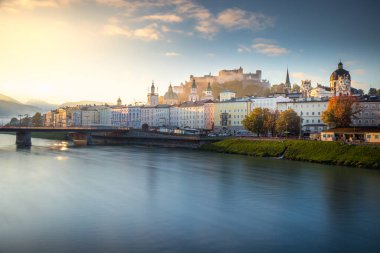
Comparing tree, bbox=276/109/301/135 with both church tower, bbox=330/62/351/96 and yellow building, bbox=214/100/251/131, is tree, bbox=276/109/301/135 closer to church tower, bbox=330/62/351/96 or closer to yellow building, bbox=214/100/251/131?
church tower, bbox=330/62/351/96

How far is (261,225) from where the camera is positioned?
1956 cm

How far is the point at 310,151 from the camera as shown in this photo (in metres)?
45.0

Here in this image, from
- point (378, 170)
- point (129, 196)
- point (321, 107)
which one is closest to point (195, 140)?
point (321, 107)

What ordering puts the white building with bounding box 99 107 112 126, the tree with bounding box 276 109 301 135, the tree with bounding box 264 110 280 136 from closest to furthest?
1. the tree with bounding box 276 109 301 135
2. the tree with bounding box 264 110 280 136
3. the white building with bounding box 99 107 112 126

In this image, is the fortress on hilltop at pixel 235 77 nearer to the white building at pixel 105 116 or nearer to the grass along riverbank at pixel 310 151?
the white building at pixel 105 116

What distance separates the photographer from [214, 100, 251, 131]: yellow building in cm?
9026

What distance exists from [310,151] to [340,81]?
45.3 m

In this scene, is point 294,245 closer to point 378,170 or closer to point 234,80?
point 378,170

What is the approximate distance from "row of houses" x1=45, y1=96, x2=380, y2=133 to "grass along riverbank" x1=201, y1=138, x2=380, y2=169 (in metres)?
13.0

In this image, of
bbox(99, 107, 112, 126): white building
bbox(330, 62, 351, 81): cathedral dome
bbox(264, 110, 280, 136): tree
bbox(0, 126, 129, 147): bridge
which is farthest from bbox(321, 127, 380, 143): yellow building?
bbox(99, 107, 112, 126): white building

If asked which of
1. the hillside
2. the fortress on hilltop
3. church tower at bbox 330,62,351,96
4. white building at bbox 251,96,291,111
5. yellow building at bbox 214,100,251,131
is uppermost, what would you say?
the fortress on hilltop

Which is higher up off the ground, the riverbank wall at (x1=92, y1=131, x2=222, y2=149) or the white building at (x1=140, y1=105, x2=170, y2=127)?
the white building at (x1=140, y1=105, x2=170, y2=127)

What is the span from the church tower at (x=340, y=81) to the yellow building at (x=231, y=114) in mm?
18215

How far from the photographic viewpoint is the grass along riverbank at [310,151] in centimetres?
3831
